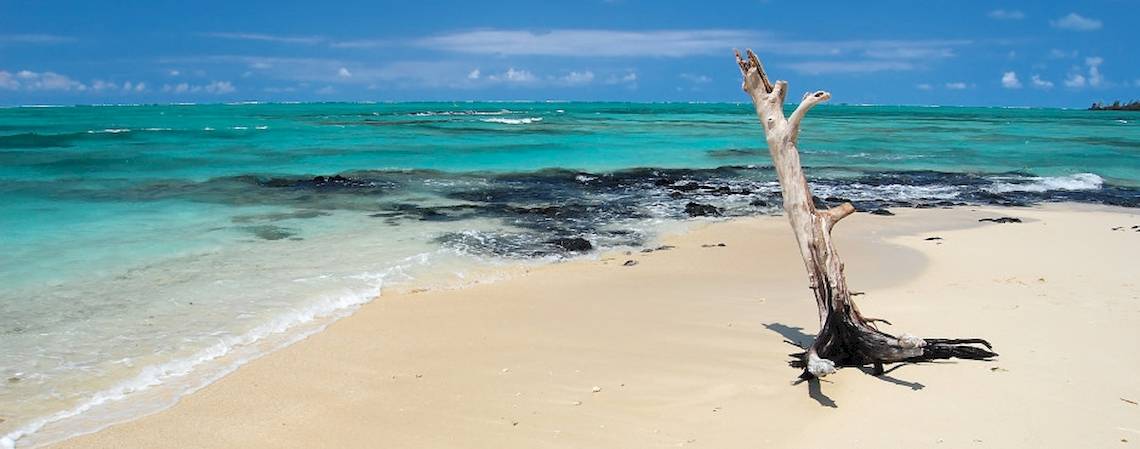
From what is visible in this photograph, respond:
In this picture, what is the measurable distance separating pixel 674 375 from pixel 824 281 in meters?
1.29

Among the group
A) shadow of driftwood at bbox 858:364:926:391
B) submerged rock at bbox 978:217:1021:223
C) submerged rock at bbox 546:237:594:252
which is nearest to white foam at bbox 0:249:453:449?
submerged rock at bbox 546:237:594:252

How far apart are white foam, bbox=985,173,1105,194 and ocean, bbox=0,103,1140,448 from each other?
103mm

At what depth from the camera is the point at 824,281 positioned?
6008 millimetres

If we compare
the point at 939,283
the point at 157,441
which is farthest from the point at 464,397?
the point at 939,283

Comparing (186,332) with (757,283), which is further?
(757,283)

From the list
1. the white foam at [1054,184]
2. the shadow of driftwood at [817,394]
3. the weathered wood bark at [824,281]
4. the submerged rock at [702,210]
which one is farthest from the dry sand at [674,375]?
the white foam at [1054,184]

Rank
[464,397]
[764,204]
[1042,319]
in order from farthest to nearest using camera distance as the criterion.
Result: [764,204] < [1042,319] < [464,397]

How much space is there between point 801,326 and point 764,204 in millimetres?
9822

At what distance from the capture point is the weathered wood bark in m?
5.78

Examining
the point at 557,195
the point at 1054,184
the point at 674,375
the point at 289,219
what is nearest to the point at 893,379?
the point at 674,375

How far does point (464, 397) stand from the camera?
5387 mm

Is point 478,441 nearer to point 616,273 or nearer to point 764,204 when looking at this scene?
point 616,273

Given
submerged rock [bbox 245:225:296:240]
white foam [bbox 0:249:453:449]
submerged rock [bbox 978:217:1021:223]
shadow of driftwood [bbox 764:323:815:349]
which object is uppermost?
submerged rock [bbox 978:217:1021:223]

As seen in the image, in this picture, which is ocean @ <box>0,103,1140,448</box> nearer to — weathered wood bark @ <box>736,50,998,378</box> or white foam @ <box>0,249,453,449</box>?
white foam @ <box>0,249,453,449</box>
